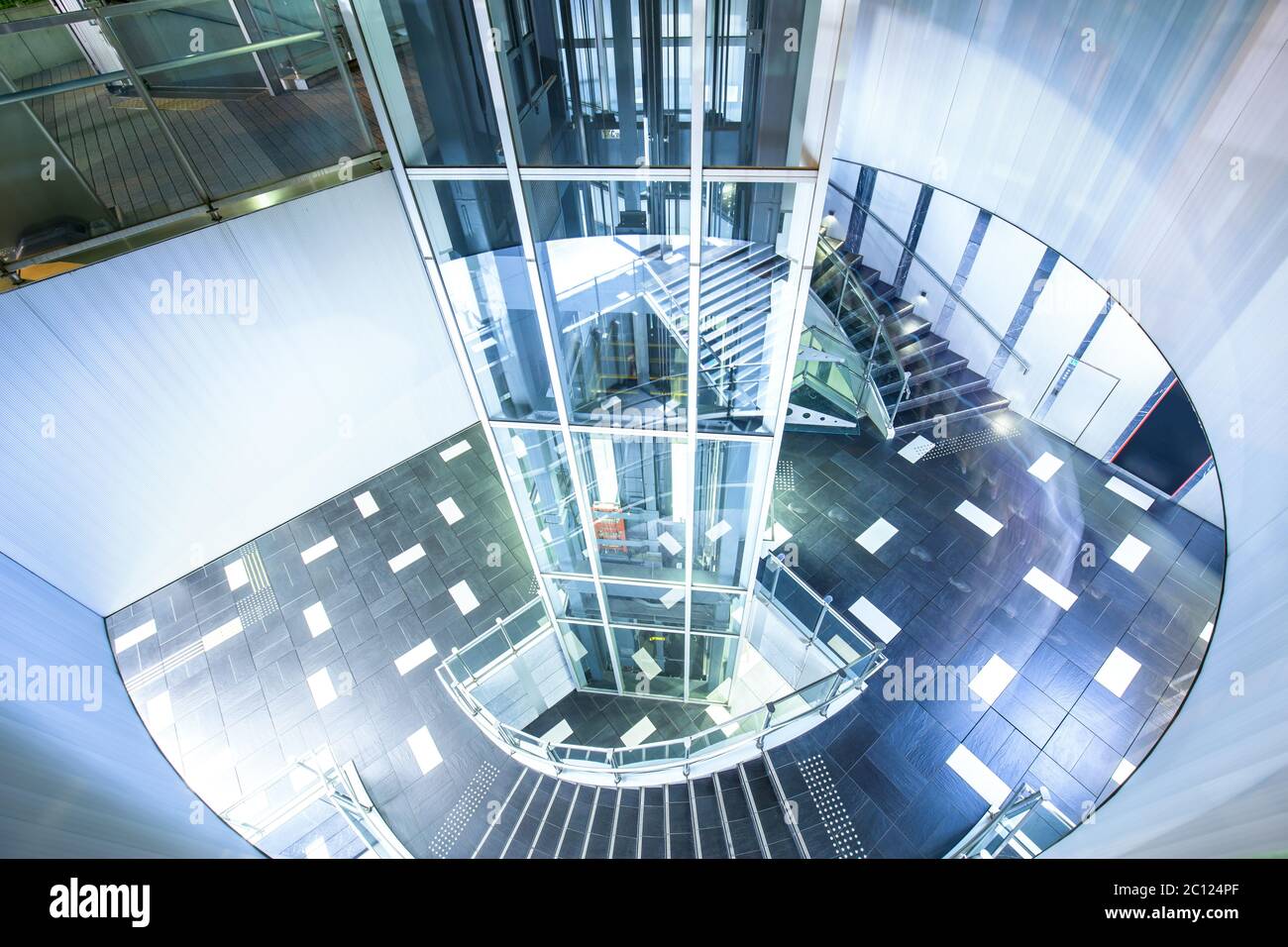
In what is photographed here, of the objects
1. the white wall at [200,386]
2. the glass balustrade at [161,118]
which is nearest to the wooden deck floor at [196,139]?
the glass balustrade at [161,118]

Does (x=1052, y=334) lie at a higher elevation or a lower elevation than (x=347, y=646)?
lower

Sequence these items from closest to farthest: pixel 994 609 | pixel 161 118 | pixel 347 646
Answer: pixel 161 118 → pixel 994 609 → pixel 347 646

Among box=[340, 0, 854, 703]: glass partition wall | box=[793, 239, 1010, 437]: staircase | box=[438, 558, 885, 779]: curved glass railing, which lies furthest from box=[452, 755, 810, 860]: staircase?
box=[793, 239, 1010, 437]: staircase

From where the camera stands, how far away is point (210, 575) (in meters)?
7.45

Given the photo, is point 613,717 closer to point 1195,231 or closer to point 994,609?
point 994,609

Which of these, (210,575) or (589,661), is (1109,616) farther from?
(210,575)

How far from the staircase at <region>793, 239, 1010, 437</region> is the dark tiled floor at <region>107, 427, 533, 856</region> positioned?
5.55 metres

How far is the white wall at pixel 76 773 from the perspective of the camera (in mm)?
1179

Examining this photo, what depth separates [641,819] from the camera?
589 centimetres

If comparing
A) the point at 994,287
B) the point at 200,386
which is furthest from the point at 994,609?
the point at 200,386

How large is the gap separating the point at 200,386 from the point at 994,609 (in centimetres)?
882

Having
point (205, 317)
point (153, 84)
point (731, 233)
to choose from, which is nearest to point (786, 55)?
point (731, 233)

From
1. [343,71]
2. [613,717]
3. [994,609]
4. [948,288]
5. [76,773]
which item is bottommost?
[994,609]

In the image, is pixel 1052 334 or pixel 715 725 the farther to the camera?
pixel 1052 334
